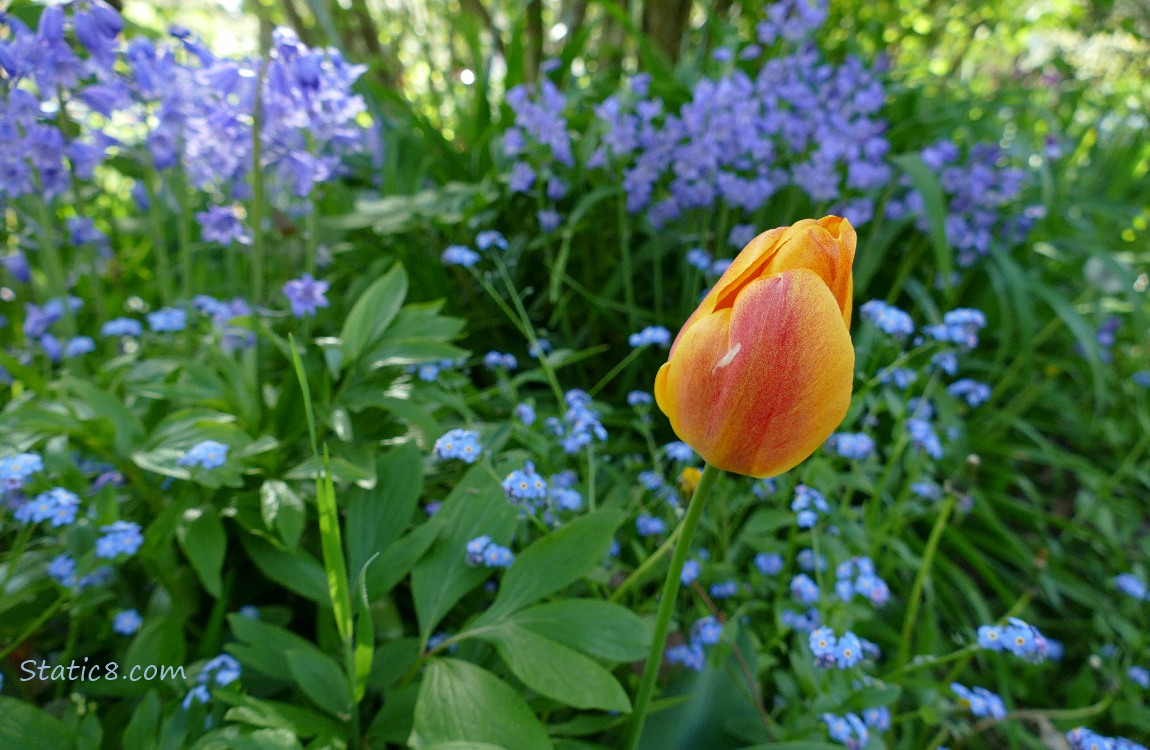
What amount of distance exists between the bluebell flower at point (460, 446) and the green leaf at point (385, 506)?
0.18ft

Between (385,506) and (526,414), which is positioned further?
(526,414)

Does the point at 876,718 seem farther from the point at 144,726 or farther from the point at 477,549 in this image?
the point at 144,726

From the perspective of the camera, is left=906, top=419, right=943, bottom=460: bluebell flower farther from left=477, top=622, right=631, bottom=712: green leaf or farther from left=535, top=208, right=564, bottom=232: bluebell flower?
left=535, top=208, right=564, bottom=232: bluebell flower

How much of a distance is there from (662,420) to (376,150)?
132 centimetres

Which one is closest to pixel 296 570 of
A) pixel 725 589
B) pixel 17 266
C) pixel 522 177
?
pixel 725 589

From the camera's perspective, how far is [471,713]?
32.5 inches

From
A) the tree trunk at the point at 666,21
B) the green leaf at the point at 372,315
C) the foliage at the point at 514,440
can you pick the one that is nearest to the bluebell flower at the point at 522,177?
the foliage at the point at 514,440

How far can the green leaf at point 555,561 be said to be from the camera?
0.93 metres

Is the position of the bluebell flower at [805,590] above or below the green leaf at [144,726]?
below

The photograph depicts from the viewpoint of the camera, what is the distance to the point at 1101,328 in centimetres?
237

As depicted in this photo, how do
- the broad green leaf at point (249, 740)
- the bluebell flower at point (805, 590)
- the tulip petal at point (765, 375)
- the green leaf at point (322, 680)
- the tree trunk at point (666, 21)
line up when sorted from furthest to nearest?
the tree trunk at point (666, 21) < the bluebell flower at point (805, 590) < the green leaf at point (322, 680) < the broad green leaf at point (249, 740) < the tulip petal at point (765, 375)

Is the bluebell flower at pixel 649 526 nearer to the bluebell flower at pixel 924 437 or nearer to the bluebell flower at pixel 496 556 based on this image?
the bluebell flower at pixel 496 556

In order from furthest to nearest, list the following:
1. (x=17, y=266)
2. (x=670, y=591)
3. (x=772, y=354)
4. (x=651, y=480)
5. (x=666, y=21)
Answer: (x=666, y=21)
(x=17, y=266)
(x=651, y=480)
(x=670, y=591)
(x=772, y=354)

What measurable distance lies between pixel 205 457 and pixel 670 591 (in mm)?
690
